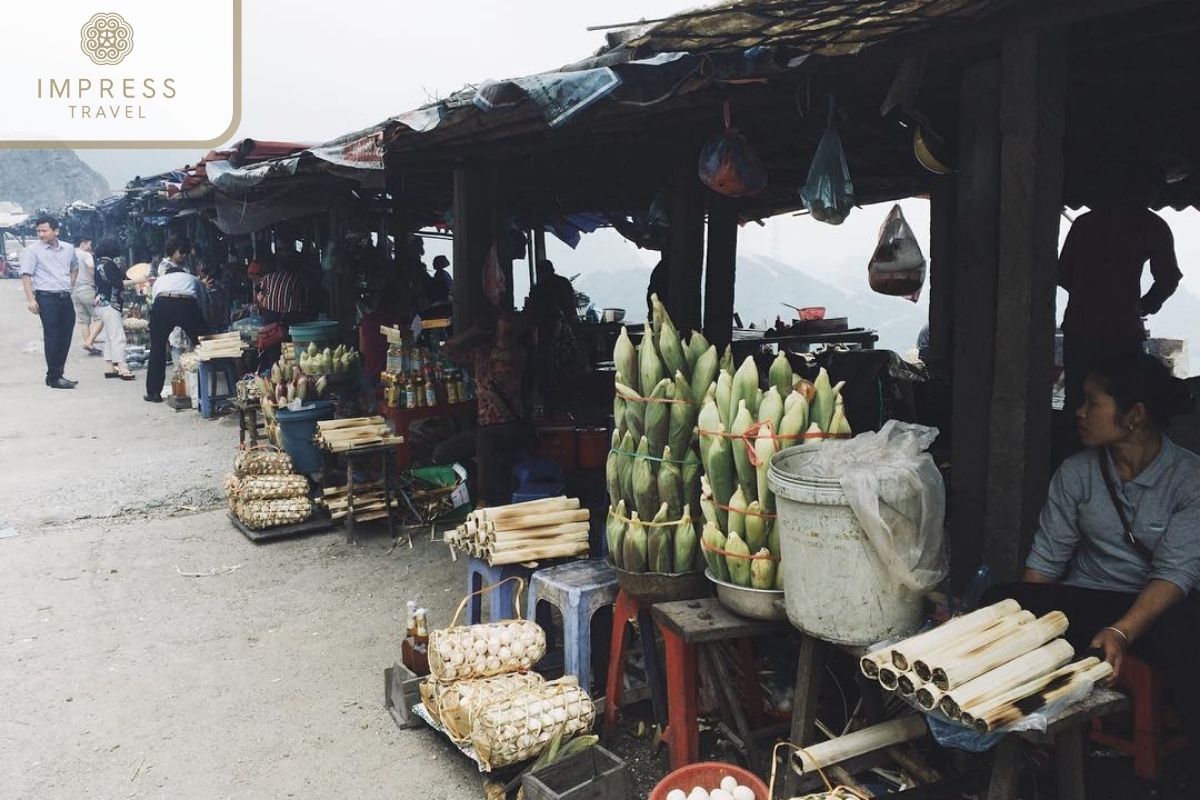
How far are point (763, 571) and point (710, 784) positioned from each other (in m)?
0.76

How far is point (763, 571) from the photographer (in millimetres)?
3121

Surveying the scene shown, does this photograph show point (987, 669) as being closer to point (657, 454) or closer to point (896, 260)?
point (657, 454)

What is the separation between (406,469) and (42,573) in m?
2.82

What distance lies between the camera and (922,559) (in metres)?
2.79

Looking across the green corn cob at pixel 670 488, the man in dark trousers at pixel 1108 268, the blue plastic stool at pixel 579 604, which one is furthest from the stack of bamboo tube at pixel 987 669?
the man in dark trousers at pixel 1108 268

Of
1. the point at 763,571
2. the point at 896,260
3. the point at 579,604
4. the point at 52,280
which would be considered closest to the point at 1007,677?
the point at 763,571

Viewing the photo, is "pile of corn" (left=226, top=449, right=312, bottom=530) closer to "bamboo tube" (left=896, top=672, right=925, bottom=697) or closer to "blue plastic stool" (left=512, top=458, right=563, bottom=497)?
"blue plastic stool" (left=512, top=458, right=563, bottom=497)

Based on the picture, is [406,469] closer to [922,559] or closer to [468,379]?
[468,379]

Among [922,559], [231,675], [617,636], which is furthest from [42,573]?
[922,559]

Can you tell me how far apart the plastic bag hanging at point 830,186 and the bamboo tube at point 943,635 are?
7.93 feet

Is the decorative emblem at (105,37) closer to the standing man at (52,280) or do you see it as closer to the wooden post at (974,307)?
the wooden post at (974,307)

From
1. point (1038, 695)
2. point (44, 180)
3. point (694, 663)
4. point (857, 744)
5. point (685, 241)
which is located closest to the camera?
point (1038, 695)

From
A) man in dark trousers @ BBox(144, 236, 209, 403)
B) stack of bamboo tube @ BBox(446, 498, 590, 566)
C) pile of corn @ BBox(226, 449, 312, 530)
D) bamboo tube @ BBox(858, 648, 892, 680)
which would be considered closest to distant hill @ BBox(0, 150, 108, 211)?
man in dark trousers @ BBox(144, 236, 209, 403)

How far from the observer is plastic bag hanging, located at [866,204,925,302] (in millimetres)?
6938
